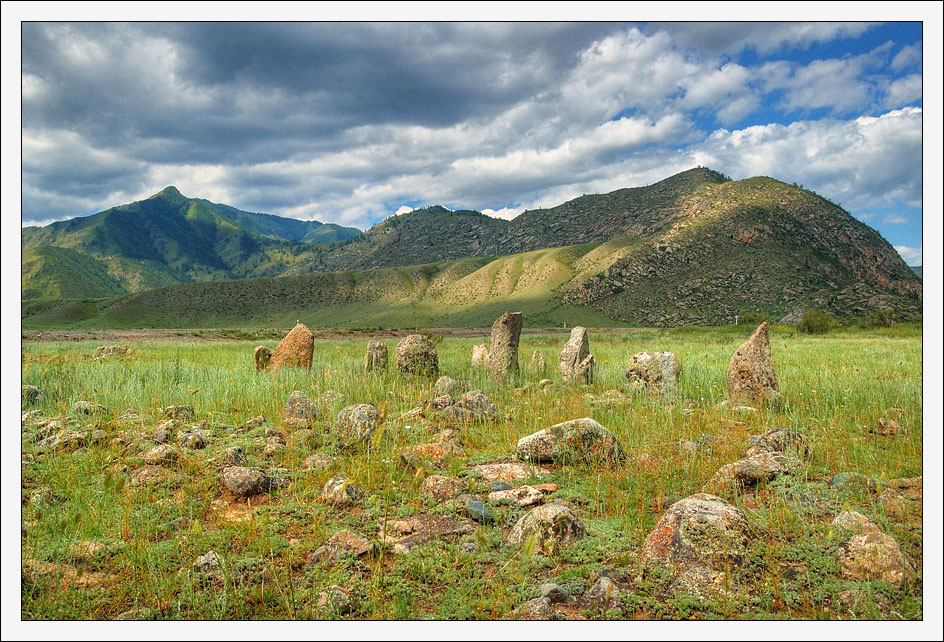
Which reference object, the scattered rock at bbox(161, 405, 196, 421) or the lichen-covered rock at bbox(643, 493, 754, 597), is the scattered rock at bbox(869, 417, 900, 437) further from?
the scattered rock at bbox(161, 405, 196, 421)

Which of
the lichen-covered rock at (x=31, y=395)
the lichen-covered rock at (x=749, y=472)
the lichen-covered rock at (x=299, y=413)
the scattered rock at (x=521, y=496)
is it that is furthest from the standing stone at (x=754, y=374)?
the lichen-covered rock at (x=31, y=395)

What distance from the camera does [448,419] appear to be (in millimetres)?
7945

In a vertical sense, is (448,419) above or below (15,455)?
below

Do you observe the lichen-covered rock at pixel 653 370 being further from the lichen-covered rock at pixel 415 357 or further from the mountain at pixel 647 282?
the mountain at pixel 647 282

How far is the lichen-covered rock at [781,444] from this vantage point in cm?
579

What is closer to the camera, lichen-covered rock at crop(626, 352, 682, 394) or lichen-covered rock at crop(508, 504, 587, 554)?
lichen-covered rock at crop(508, 504, 587, 554)

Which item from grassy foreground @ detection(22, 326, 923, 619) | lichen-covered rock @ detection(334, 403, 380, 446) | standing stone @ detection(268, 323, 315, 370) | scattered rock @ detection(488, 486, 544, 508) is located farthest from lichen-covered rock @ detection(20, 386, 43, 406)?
scattered rock @ detection(488, 486, 544, 508)

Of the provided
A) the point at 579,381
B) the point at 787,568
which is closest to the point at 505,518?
the point at 787,568

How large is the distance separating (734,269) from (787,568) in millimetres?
97295

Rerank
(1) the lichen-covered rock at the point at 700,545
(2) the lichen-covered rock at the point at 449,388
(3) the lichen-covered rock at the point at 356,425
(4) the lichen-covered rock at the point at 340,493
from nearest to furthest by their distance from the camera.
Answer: (1) the lichen-covered rock at the point at 700,545, (4) the lichen-covered rock at the point at 340,493, (3) the lichen-covered rock at the point at 356,425, (2) the lichen-covered rock at the point at 449,388

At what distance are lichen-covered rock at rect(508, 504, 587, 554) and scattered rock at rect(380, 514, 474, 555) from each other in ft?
1.64

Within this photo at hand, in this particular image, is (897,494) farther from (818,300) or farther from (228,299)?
(228,299)

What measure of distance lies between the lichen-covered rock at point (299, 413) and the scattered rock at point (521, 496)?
378 cm

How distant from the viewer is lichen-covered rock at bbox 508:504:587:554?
141 inches
